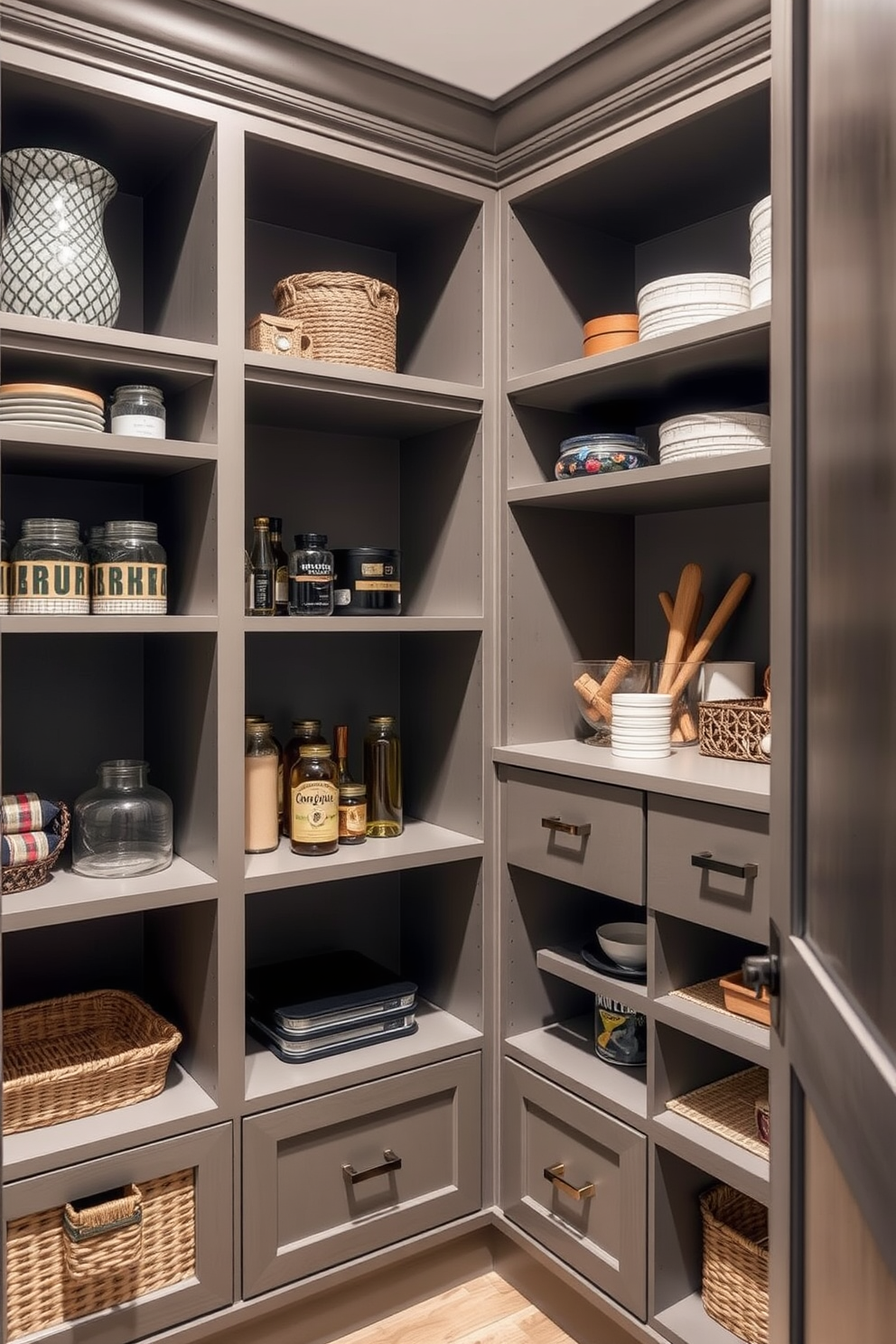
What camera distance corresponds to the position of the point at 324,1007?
1998 millimetres

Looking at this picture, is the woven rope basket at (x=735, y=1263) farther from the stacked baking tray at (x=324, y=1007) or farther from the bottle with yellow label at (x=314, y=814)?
the bottle with yellow label at (x=314, y=814)

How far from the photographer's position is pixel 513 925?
2117mm

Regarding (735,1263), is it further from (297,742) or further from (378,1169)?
(297,742)

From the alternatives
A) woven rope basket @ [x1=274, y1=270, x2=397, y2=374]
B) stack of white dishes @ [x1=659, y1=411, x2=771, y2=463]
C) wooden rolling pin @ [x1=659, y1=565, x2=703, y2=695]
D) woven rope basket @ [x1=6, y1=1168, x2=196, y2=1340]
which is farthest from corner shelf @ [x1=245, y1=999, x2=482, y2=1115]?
woven rope basket @ [x1=274, y1=270, x2=397, y2=374]

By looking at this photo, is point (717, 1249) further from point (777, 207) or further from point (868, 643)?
point (777, 207)

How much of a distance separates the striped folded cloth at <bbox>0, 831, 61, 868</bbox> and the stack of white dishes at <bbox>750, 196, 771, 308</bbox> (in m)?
1.46

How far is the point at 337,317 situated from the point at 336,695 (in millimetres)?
805

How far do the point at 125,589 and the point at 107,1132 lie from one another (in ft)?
2.93

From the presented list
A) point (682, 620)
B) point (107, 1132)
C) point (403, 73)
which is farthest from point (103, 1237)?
point (403, 73)

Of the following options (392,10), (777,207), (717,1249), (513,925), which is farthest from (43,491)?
(717,1249)

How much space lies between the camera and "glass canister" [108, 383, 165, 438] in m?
1.73

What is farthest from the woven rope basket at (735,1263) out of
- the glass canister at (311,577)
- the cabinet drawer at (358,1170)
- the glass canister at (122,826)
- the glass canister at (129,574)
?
the glass canister at (129,574)

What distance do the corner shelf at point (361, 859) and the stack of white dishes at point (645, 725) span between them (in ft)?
1.32

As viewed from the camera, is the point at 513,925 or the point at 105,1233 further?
the point at 513,925
